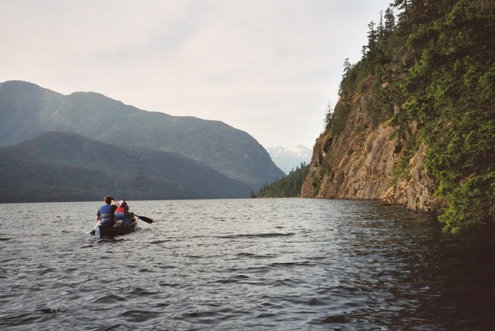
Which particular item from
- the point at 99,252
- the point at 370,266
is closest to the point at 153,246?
the point at 99,252

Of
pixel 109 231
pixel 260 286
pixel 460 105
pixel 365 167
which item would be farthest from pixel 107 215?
pixel 365 167

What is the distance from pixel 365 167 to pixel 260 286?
88711 millimetres

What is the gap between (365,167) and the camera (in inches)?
3861

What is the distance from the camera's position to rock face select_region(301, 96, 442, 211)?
48791 millimetres

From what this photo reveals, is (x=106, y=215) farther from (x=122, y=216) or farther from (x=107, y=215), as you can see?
(x=122, y=216)

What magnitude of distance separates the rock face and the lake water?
23526mm

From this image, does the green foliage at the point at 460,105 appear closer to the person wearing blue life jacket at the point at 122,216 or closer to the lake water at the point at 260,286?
the lake water at the point at 260,286

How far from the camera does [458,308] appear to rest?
37.1ft

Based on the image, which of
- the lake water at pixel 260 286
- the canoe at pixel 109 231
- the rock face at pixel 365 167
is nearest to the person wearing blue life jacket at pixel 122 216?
the canoe at pixel 109 231

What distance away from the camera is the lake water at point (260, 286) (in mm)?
10859

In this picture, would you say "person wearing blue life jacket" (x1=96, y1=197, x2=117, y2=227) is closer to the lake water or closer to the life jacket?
the life jacket

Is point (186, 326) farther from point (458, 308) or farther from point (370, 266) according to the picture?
point (370, 266)

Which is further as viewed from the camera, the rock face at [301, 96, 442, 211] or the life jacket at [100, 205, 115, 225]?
the rock face at [301, 96, 442, 211]

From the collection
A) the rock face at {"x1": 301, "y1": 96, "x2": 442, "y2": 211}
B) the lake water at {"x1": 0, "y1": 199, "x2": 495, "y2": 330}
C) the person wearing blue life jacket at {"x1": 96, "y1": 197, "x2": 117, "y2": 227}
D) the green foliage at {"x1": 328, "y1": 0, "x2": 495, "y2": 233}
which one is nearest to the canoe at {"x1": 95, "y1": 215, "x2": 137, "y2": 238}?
the person wearing blue life jacket at {"x1": 96, "y1": 197, "x2": 117, "y2": 227}
